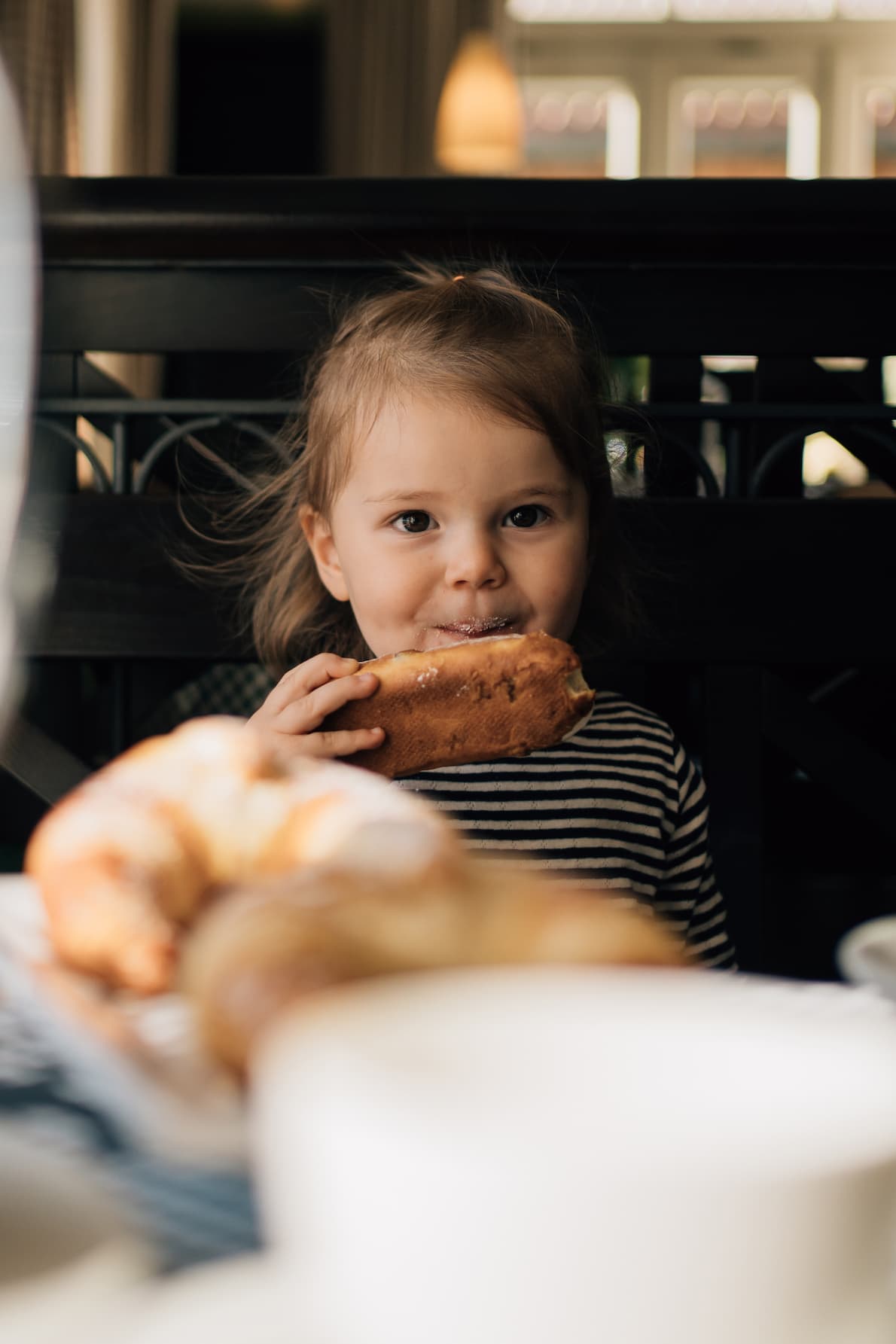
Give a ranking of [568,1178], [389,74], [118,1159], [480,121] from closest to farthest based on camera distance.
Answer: [568,1178]
[118,1159]
[480,121]
[389,74]

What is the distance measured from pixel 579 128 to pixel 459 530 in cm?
593

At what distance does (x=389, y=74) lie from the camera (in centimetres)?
559

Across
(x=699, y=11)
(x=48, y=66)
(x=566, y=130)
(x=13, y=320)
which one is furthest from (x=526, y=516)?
(x=699, y=11)

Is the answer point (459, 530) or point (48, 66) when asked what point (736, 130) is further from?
point (459, 530)

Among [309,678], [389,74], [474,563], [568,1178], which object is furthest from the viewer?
[389,74]

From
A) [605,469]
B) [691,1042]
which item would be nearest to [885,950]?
[691,1042]

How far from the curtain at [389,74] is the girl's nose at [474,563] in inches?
192

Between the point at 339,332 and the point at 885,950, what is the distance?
1018 millimetres

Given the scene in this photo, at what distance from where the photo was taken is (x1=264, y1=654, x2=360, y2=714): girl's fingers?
88cm

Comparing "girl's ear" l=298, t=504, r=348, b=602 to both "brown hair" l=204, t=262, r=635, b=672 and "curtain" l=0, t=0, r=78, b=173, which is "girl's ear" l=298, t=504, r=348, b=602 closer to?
"brown hair" l=204, t=262, r=635, b=672

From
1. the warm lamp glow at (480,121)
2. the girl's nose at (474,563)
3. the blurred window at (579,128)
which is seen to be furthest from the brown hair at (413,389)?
the blurred window at (579,128)

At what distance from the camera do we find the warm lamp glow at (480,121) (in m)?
4.71

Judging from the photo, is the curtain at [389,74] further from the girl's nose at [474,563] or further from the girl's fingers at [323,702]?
the girl's fingers at [323,702]

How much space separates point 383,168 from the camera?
5.56m
